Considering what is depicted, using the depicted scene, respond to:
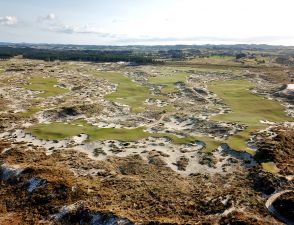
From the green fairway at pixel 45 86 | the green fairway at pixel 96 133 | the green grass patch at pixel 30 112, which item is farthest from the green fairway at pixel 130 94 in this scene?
the green grass patch at pixel 30 112

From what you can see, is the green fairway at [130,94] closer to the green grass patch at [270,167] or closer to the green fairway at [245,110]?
the green fairway at [245,110]

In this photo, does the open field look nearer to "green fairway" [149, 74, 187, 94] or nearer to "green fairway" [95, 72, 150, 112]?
"green fairway" [95, 72, 150, 112]

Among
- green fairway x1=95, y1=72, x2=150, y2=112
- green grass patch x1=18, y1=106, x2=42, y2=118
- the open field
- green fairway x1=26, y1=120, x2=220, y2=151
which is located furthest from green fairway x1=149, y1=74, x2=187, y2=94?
green fairway x1=26, y1=120, x2=220, y2=151

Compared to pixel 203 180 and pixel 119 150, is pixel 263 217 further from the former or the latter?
pixel 119 150

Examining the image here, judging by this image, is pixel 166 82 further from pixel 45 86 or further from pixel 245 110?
pixel 245 110

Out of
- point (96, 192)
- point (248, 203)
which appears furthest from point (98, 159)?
point (248, 203)

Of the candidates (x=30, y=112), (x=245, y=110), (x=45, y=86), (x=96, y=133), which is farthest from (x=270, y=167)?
(x=45, y=86)
